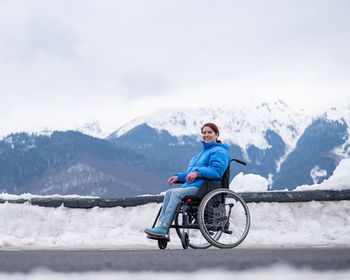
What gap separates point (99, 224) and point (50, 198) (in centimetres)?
112

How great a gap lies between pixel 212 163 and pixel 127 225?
116 inches

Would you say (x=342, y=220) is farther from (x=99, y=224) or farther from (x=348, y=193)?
(x=99, y=224)

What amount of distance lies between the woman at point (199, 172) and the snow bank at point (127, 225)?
4.45ft

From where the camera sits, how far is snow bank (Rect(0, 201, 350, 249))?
728 centimetres

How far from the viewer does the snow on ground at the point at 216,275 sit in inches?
95.6

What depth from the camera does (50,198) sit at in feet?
28.7

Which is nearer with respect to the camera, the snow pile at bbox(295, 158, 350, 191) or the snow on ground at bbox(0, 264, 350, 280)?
the snow on ground at bbox(0, 264, 350, 280)

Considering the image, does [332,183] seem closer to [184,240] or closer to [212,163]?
[212,163]

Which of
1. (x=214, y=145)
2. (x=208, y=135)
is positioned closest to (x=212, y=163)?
(x=214, y=145)

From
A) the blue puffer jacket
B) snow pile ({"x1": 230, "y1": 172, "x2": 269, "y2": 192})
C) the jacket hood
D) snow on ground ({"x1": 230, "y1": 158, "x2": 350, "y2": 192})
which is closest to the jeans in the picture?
the blue puffer jacket

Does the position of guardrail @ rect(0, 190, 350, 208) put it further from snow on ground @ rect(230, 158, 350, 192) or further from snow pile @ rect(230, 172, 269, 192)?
snow pile @ rect(230, 172, 269, 192)

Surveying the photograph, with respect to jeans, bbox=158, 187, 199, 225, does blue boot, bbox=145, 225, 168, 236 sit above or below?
below

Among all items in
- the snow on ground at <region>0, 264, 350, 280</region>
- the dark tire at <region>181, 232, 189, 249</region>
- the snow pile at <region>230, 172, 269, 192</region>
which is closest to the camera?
the snow on ground at <region>0, 264, 350, 280</region>

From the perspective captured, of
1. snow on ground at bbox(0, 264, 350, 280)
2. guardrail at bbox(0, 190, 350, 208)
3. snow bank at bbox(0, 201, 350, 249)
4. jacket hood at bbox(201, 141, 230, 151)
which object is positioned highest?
jacket hood at bbox(201, 141, 230, 151)
